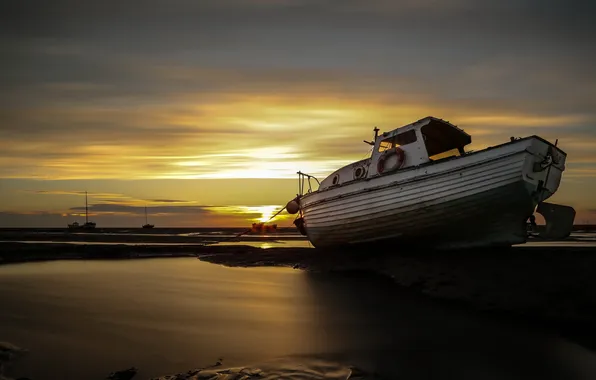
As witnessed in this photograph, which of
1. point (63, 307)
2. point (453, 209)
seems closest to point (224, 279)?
point (63, 307)

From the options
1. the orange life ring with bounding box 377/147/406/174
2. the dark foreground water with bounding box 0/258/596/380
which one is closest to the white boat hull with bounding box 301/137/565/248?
→ the orange life ring with bounding box 377/147/406/174

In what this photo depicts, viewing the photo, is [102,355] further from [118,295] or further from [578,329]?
[578,329]

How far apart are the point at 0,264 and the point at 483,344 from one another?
69.8 ft

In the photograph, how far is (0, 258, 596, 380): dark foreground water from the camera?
6.55m

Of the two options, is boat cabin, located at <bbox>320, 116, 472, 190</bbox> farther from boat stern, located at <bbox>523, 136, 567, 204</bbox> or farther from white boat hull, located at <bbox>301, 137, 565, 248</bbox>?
boat stern, located at <bbox>523, 136, 567, 204</bbox>

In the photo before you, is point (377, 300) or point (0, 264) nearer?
point (377, 300)

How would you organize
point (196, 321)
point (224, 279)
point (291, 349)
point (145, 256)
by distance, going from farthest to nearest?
point (145, 256), point (224, 279), point (196, 321), point (291, 349)

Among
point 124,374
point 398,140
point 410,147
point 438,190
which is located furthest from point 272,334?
point 398,140

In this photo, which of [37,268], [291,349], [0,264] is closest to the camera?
[291,349]

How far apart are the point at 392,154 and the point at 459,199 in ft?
10.5

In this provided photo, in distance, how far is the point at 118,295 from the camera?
1277 centimetres

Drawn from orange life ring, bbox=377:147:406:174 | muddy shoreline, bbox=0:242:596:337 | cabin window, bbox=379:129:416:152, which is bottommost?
muddy shoreline, bbox=0:242:596:337

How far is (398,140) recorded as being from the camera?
16906 millimetres

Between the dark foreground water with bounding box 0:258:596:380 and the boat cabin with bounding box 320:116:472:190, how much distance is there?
14.8 ft
